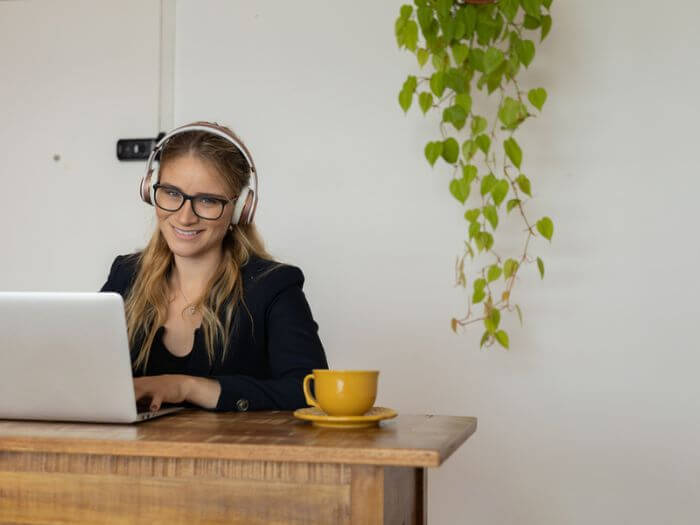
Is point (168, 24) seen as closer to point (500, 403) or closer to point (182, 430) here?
point (500, 403)

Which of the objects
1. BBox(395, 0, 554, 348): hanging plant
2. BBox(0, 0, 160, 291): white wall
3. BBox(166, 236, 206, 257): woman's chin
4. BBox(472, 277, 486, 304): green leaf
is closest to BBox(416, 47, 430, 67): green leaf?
BBox(395, 0, 554, 348): hanging plant

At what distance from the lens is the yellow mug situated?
1.24m

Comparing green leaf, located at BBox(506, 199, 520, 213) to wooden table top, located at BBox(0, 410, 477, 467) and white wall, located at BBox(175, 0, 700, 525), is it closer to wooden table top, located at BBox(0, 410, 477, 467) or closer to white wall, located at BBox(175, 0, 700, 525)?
white wall, located at BBox(175, 0, 700, 525)

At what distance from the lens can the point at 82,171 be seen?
9.51 feet

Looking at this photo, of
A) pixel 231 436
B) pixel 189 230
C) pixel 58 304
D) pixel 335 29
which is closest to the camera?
pixel 231 436

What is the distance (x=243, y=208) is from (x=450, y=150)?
63 centimetres

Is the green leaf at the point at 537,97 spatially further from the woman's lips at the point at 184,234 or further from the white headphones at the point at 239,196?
the woman's lips at the point at 184,234

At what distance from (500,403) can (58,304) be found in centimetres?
150

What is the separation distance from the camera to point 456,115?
90.7 inches

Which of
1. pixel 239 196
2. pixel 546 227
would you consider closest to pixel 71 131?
pixel 239 196

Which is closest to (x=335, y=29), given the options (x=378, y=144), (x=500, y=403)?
(x=378, y=144)

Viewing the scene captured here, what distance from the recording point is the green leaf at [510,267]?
91.4 inches

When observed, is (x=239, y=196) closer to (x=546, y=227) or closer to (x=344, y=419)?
(x=546, y=227)

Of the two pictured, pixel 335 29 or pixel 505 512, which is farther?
pixel 335 29
